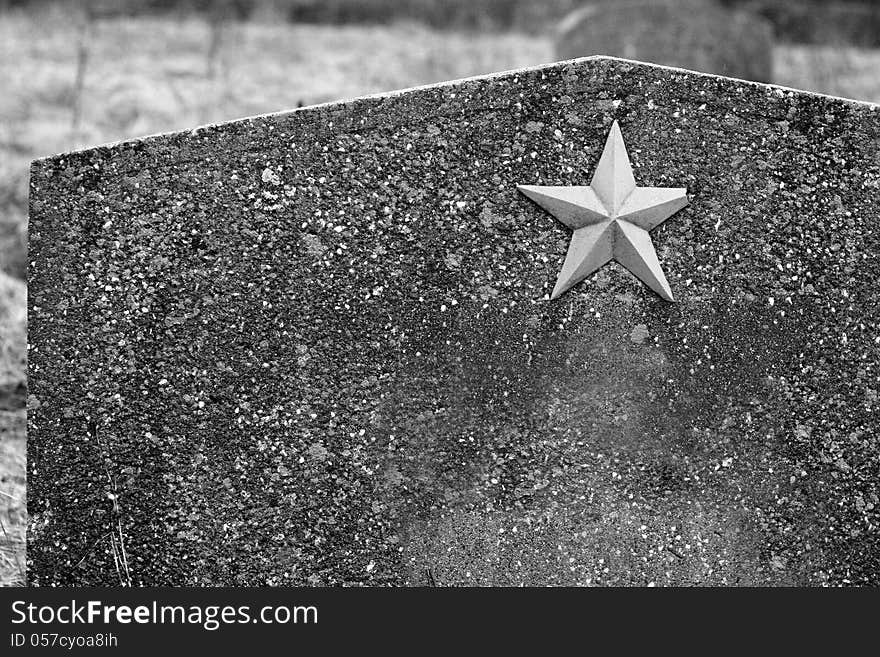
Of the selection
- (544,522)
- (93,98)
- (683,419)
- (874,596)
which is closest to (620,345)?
(683,419)

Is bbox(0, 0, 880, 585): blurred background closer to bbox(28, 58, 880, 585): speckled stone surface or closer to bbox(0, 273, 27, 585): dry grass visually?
bbox(0, 273, 27, 585): dry grass

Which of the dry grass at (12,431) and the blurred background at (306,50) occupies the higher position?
the blurred background at (306,50)

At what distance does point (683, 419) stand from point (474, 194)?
67cm

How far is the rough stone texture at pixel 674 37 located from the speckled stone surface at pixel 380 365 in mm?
3176

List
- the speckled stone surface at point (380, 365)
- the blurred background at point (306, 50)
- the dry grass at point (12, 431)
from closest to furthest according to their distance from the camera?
the speckled stone surface at point (380, 365) < the dry grass at point (12, 431) < the blurred background at point (306, 50)

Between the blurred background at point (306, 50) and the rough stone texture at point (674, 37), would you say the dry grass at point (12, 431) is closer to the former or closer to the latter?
the blurred background at point (306, 50)

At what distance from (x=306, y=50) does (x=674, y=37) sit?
7.43 ft

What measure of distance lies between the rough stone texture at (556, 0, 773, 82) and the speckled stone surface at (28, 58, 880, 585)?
10.4 feet

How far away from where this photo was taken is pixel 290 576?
2053 millimetres

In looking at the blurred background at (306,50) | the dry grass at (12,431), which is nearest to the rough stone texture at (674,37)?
the blurred background at (306,50)

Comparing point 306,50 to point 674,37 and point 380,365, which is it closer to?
point 674,37

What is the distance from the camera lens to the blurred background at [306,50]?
16.0 ft

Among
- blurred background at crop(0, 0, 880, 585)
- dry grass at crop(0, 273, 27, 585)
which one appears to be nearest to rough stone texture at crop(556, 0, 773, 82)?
blurred background at crop(0, 0, 880, 585)

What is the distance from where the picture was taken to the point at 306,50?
5930 mm
